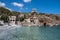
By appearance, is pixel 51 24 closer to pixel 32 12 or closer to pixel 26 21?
pixel 32 12

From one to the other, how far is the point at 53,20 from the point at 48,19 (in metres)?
5.81

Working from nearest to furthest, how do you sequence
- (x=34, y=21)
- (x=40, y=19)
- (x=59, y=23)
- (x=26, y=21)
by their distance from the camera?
1. (x=26, y=21)
2. (x=34, y=21)
3. (x=40, y=19)
4. (x=59, y=23)

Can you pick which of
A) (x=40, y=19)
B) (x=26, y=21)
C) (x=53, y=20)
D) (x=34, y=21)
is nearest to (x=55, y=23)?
(x=53, y=20)

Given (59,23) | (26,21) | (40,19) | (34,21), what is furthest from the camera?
(59,23)

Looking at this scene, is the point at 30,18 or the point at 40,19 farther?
the point at 40,19

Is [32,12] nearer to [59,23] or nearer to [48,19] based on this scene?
[48,19]

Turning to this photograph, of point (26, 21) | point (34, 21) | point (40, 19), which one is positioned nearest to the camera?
point (26, 21)

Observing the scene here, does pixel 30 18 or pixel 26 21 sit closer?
pixel 26 21

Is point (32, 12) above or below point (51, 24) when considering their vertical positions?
above

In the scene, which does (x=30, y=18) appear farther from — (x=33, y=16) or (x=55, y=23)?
(x=55, y=23)

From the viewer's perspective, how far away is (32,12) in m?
161

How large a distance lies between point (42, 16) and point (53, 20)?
11069 mm

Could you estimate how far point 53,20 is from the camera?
166625 millimetres

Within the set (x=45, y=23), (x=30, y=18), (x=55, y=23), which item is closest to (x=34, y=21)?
(x=30, y=18)
